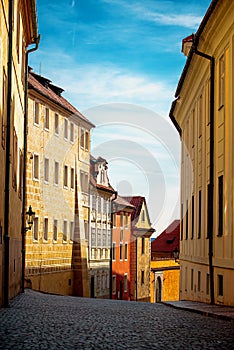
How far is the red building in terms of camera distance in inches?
2579

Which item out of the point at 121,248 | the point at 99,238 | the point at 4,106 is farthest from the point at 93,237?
the point at 4,106

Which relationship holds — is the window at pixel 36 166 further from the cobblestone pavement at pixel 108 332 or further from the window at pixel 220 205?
the cobblestone pavement at pixel 108 332

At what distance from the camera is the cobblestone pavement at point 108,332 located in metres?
9.90

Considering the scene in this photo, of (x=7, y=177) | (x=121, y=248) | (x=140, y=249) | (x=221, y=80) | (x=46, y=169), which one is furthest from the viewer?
(x=140, y=249)

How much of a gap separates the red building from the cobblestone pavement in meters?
49.1

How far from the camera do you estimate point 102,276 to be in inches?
2373

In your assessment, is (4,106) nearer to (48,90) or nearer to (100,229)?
(48,90)

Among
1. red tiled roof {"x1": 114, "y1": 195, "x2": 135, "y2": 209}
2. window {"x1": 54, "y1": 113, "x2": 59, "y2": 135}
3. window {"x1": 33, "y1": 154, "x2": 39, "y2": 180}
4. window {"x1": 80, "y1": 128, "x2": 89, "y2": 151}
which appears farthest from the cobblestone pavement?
red tiled roof {"x1": 114, "y1": 195, "x2": 135, "y2": 209}

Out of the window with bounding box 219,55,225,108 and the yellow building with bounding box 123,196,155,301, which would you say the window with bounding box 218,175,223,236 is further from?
the yellow building with bounding box 123,196,155,301

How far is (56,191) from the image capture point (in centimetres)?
4550

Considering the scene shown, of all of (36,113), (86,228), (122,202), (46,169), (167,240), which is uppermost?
(36,113)

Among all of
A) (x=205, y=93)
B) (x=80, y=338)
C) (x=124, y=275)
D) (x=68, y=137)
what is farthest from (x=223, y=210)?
(x=124, y=275)

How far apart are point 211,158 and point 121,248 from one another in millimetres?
45637

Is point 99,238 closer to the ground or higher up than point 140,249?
higher up
